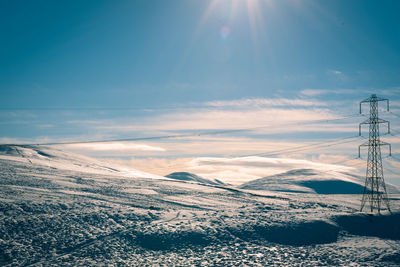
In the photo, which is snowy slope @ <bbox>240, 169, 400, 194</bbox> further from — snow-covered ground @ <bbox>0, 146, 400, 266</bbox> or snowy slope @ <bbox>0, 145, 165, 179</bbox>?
snow-covered ground @ <bbox>0, 146, 400, 266</bbox>

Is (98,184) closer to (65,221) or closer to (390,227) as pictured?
(65,221)

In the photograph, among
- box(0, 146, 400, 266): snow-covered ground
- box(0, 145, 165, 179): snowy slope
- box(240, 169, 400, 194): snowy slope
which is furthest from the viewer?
box(240, 169, 400, 194): snowy slope

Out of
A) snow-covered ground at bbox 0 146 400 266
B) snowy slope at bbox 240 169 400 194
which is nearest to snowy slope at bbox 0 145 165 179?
snow-covered ground at bbox 0 146 400 266

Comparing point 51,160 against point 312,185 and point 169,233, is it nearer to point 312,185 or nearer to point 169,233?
point 169,233

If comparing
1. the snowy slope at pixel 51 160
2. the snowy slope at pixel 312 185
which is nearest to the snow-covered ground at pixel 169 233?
the snowy slope at pixel 51 160

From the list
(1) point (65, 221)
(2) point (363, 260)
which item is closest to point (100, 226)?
(1) point (65, 221)

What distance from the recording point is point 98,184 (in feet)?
124

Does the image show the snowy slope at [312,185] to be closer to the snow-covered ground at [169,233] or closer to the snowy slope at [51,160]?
the snowy slope at [51,160]

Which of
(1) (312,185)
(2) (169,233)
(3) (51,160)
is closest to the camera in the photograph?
(2) (169,233)

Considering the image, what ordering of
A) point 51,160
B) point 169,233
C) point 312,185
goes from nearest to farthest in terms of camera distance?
point 169,233, point 51,160, point 312,185

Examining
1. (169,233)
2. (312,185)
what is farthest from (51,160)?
(312,185)

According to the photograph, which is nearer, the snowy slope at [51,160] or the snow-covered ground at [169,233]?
the snow-covered ground at [169,233]

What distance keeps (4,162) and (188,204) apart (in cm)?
3378

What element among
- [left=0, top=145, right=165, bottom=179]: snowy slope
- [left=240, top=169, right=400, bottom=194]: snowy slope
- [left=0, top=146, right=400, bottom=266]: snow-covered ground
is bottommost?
[left=240, top=169, right=400, bottom=194]: snowy slope
